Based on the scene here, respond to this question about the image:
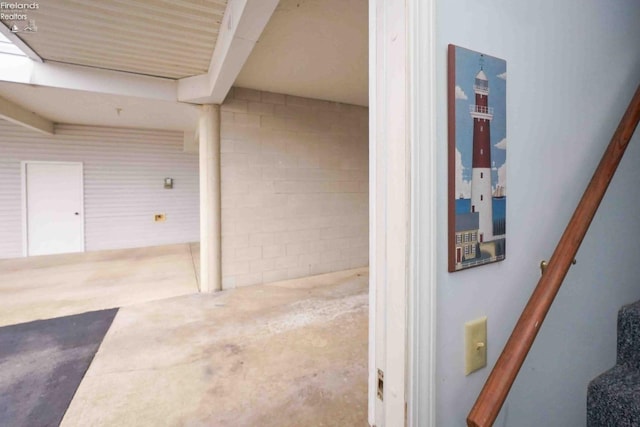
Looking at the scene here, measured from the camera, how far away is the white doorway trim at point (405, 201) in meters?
0.66

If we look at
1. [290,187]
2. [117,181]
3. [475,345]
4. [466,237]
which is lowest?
[475,345]

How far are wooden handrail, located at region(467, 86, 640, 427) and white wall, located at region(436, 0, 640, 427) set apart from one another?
0.18ft

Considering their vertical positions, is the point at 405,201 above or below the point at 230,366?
above

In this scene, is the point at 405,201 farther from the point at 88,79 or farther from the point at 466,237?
the point at 88,79

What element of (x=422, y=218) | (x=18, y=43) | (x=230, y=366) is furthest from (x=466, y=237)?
(x=18, y=43)

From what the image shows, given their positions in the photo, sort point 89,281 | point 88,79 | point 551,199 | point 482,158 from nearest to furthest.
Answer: point 482,158
point 551,199
point 88,79
point 89,281

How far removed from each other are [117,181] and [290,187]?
4352mm

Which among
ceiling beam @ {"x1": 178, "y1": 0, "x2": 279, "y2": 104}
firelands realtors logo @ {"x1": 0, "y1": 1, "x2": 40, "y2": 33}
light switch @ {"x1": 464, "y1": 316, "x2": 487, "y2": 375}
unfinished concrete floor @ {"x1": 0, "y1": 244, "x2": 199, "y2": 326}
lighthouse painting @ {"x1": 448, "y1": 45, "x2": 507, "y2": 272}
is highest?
firelands realtors logo @ {"x1": 0, "y1": 1, "x2": 40, "y2": 33}

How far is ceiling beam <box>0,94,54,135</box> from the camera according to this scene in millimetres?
4188

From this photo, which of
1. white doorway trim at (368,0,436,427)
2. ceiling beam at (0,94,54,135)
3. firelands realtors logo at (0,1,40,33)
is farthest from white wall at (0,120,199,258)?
white doorway trim at (368,0,436,427)

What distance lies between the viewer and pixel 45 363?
232 cm

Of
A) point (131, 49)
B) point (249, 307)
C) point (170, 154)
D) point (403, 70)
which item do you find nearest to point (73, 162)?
point (170, 154)

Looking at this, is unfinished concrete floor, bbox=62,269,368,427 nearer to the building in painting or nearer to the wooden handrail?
the wooden handrail

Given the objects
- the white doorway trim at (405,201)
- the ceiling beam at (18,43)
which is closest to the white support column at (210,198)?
the ceiling beam at (18,43)
